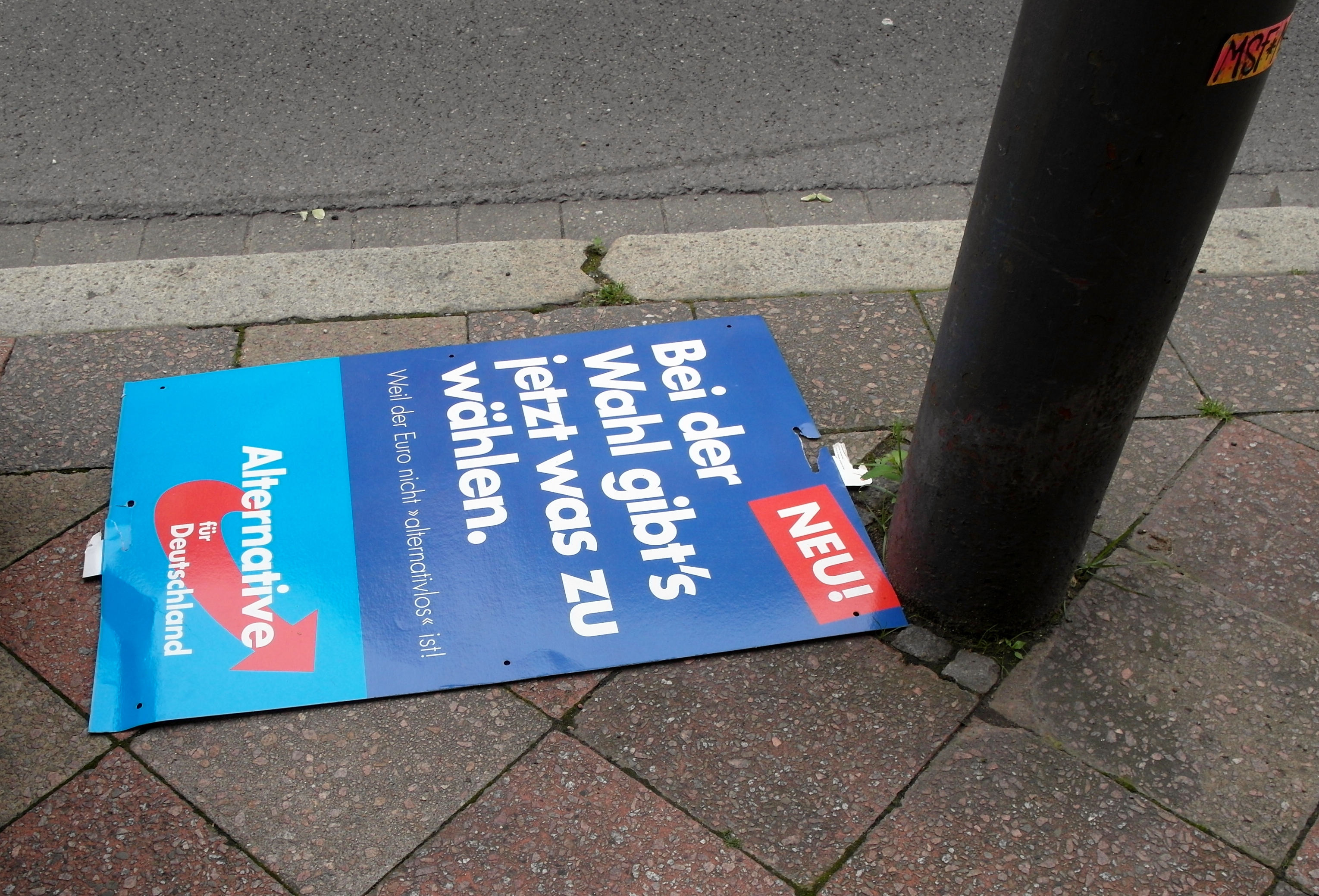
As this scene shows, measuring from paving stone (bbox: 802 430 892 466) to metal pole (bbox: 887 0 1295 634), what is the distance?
1.71ft

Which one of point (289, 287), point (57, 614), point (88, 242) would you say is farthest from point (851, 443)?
point (88, 242)

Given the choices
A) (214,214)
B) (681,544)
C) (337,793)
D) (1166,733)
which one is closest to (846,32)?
(214,214)

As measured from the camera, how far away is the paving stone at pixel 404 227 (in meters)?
4.17

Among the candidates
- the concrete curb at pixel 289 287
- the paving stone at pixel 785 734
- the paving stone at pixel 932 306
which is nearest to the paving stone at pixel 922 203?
the paving stone at pixel 932 306

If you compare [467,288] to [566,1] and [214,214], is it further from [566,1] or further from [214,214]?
[566,1]

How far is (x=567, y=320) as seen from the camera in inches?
145

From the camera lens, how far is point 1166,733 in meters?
2.43

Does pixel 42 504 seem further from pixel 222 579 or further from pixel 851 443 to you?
pixel 851 443

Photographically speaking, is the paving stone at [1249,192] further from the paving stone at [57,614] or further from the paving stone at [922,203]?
the paving stone at [57,614]

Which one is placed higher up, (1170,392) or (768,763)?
(1170,392)

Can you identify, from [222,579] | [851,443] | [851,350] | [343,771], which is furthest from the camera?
[851,350]

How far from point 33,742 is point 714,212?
290 centimetres

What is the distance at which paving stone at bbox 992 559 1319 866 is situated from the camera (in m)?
2.30

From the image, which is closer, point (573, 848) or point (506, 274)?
point (573, 848)
